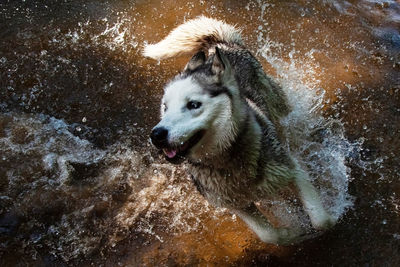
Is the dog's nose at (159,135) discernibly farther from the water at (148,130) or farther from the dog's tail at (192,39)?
the dog's tail at (192,39)

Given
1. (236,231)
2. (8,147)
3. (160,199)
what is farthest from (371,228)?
(8,147)

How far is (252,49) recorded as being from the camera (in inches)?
206

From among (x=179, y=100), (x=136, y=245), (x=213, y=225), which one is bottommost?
(x=136, y=245)

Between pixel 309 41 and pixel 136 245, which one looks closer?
pixel 136 245

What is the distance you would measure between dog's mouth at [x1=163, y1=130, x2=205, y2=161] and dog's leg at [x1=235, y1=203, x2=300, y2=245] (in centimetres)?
80

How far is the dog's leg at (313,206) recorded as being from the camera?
2.92 m

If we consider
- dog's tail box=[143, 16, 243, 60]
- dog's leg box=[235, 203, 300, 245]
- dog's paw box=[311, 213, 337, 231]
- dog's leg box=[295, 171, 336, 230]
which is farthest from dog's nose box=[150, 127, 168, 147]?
dog's tail box=[143, 16, 243, 60]

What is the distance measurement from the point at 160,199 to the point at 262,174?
52.6 inches

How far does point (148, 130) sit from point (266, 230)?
2.07 meters

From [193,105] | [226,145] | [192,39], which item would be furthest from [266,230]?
[192,39]

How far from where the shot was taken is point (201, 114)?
2574mm

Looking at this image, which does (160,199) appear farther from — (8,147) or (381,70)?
(381,70)

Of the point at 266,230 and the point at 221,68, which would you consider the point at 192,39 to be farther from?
the point at 266,230

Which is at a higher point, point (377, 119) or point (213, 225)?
point (377, 119)
